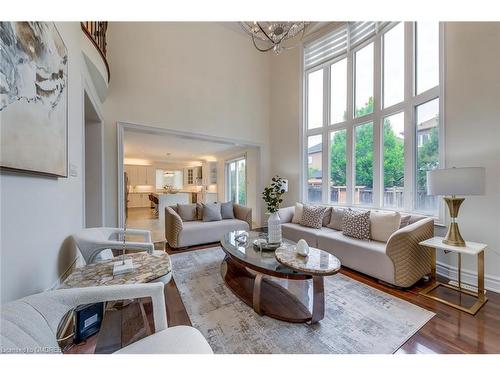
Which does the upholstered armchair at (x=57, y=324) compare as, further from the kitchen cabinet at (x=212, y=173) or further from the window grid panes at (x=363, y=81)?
the kitchen cabinet at (x=212, y=173)

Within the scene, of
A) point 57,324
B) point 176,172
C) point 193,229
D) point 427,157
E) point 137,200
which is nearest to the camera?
point 57,324

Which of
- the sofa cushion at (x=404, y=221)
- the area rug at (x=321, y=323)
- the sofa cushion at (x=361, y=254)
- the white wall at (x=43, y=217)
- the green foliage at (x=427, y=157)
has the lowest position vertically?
the area rug at (x=321, y=323)

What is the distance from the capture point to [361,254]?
8.17 feet

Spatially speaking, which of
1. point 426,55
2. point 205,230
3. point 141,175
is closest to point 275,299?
point 205,230

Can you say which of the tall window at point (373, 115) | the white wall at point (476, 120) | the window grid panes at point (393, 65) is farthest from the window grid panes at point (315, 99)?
the white wall at point (476, 120)

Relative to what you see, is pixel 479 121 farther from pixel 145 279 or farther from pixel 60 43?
pixel 60 43

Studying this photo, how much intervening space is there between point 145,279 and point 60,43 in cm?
172

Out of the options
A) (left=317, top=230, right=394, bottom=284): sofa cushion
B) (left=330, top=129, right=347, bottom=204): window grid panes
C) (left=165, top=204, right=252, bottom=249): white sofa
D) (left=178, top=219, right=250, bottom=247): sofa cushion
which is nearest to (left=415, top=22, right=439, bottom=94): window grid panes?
(left=330, top=129, right=347, bottom=204): window grid panes

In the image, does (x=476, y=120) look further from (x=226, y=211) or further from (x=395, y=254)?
(x=226, y=211)

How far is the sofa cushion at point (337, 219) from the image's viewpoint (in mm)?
3307

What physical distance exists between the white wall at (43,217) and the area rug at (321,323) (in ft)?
3.68

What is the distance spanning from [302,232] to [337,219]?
24.8 inches
